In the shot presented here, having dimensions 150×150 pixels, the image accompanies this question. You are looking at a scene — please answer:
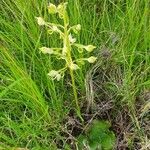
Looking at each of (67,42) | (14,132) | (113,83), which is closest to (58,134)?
(14,132)

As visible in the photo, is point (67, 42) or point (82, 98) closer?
point (67, 42)

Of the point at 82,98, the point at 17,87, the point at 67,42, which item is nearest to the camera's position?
the point at 67,42

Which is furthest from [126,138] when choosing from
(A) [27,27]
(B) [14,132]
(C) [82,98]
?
(A) [27,27]

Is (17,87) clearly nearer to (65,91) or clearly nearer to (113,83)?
Result: (65,91)

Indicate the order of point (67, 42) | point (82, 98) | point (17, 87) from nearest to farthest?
point (67, 42), point (17, 87), point (82, 98)

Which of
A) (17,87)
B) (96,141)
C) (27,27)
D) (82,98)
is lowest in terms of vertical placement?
(96,141)

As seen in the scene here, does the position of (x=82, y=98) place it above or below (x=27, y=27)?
below

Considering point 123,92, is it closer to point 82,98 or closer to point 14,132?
point 82,98
